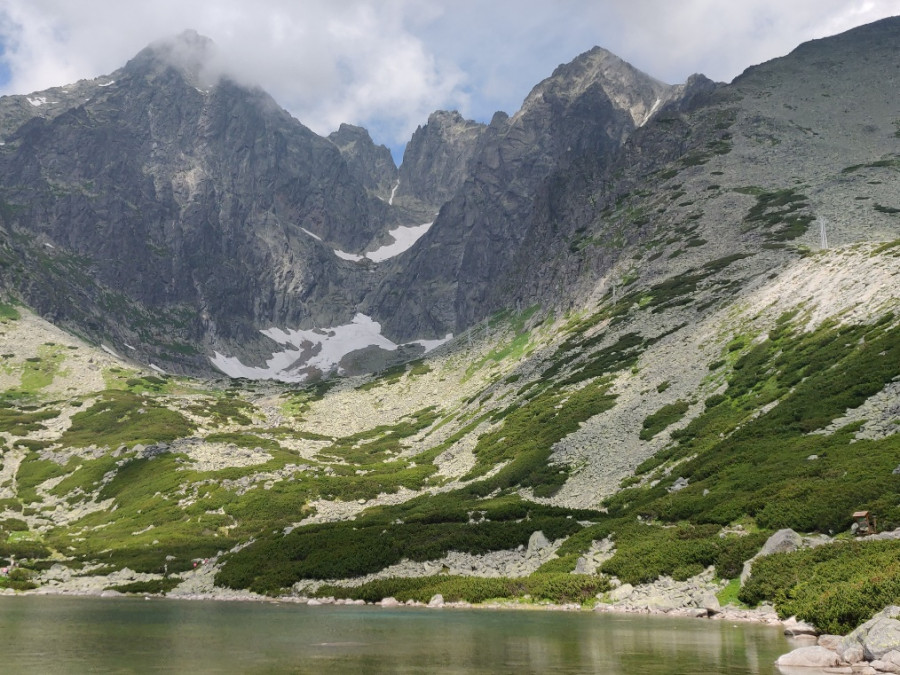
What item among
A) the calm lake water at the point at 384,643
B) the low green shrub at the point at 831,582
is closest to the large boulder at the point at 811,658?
the calm lake water at the point at 384,643

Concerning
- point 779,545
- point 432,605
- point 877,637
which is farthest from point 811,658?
point 432,605

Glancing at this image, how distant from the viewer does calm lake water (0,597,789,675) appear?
61.5ft

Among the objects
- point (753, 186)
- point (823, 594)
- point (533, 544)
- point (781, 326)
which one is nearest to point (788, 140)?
point (753, 186)

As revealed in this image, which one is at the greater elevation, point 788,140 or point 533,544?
point 788,140

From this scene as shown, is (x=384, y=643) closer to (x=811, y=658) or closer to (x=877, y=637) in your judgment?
(x=811, y=658)

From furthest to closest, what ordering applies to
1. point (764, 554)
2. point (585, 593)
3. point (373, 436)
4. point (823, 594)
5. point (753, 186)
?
point (753, 186), point (373, 436), point (585, 593), point (764, 554), point (823, 594)

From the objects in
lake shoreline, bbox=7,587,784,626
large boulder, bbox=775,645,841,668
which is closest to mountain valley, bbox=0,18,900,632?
lake shoreline, bbox=7,587,784,626

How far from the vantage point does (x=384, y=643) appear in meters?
23.8

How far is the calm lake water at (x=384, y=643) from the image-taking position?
1873 centimetres

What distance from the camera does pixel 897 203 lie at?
108m

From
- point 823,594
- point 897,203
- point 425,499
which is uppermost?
point 897,203

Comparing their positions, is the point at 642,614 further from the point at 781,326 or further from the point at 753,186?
the point at 753,186

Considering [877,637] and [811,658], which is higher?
[877,637]

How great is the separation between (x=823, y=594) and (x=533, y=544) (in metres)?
24.2
